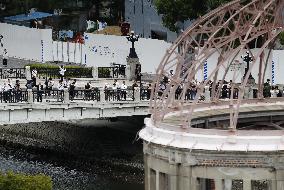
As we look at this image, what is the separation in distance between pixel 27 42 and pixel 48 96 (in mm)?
44301

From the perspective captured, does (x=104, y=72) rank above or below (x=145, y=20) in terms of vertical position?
below

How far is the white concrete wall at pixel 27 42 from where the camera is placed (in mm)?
96188

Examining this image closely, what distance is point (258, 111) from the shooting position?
146 feet

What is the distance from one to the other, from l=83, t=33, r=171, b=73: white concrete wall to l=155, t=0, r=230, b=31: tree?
3033 mm

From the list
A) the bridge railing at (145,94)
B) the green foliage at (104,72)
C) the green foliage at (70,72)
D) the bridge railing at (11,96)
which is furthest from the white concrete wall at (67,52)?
the bridge railing at (11,96)

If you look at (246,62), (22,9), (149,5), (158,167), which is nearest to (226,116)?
(158,167)

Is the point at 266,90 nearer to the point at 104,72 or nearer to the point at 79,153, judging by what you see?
the point at 79,153

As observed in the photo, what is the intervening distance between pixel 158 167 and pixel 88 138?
3408 centimetres

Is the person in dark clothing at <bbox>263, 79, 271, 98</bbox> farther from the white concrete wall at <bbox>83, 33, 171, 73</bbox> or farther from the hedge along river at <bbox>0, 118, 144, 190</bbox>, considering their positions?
the white concrete wall at <bbox>83, 33, 171, 73</bbox>

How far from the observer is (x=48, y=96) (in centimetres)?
5553

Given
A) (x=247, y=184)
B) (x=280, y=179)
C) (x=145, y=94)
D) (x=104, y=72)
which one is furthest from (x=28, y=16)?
(x=280, y=179)

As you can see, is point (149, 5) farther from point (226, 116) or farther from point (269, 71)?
point (226, 116)

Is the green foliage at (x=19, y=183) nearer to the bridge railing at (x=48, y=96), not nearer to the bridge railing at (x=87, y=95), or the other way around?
the bridge railing at (x=48, y=96)

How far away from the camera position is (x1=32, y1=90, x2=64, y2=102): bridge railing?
54.6m
